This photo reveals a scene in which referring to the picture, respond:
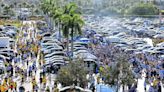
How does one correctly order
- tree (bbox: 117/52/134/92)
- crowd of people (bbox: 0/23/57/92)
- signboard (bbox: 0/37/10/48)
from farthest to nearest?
signboard (bbox: 0/37/10/48) < crowd of people (bbox: 0/23/57/92) < tree (bbox: 117/52/134/92)

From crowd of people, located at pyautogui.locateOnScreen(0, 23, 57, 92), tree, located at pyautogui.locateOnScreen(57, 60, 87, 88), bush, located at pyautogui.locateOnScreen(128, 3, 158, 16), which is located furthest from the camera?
bush, located at pyautogui.locateOnScreen(128, 3, 158, 16)

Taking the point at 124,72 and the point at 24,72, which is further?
the point at 24,72

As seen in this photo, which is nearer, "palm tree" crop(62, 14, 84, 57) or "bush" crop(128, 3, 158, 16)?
"palm tree" crop(62, 14, 84, 57)

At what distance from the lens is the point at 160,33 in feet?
198

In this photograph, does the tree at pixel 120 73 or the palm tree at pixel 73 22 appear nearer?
the tree at pixel 120 73

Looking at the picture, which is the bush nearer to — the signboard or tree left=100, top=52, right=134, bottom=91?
the signboard

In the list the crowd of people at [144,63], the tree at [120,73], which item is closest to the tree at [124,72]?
the tree at [120,73]

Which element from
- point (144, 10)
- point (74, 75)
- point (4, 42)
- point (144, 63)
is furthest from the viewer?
point (144, 10)

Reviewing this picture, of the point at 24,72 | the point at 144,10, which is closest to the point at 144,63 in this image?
the point at 24,72

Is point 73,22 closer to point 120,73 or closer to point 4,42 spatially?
point 4,42

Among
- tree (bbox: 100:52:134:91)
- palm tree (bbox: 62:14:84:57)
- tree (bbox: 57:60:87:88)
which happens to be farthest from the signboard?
tree (bbox: 100:52:134:91)

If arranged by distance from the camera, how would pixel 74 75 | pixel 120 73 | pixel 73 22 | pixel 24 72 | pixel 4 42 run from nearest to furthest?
pixel 120 73, pixel 74 75, pixel 24 72, pixel 73 22, pixel 4 42

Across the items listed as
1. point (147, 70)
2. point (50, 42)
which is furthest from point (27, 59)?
point (147, 70)

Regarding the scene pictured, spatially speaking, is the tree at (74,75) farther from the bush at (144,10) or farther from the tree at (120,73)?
the bush at (144,10)
